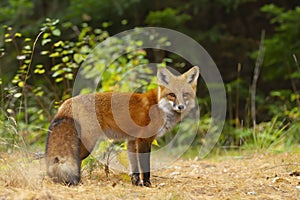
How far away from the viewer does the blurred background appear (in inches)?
310

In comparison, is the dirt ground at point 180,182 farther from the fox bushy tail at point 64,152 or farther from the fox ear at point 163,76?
the fox ear at point 163,76

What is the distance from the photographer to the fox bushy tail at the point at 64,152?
4668 millimetres

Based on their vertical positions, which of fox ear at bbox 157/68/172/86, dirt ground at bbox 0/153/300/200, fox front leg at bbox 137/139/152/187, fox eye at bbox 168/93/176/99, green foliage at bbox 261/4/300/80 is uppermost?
green foliage at bbox 261/4/300/80

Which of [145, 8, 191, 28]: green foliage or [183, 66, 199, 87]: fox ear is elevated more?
[145, 8, 191, 28]: green foliage

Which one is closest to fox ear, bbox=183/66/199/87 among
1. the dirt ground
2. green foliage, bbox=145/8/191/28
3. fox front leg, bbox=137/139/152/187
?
fox front leg, bbox=137/139/152/187

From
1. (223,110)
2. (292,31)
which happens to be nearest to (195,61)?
(223,110)

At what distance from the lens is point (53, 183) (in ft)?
15.3

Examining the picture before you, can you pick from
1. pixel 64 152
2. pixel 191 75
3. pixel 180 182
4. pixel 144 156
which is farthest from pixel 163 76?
pixel 64 152

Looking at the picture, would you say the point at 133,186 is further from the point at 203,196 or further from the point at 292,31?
the point at 292,31

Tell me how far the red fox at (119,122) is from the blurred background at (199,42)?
1.71 metres

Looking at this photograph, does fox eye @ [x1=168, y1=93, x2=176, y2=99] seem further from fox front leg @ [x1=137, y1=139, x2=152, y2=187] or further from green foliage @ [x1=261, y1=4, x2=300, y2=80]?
green foliage @ [x1=261, y1=4, x2=300, y2=80]

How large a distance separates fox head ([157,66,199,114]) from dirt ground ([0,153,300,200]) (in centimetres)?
84

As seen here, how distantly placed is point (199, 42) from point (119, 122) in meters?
5.87

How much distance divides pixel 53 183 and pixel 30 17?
249 inches
